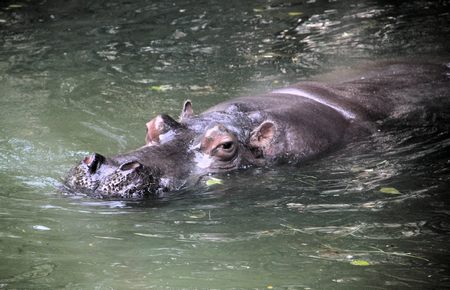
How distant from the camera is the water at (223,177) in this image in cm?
519

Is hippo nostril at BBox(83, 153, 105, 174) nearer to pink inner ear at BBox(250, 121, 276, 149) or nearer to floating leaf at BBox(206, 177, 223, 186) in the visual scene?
floating leaf at BBox(206, 177, 223, 186)

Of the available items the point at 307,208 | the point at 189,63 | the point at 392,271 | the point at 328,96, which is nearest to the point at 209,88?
the point at 189,63

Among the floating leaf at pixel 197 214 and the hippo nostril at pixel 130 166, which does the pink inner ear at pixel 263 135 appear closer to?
the floating leaf at pixel 197 214

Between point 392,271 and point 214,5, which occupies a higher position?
point 214,5

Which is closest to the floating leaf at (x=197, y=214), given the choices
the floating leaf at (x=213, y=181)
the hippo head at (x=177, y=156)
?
the hippo head at (x=177, y=156)

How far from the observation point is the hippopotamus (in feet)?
20.4

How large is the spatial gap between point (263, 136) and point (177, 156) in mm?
1001

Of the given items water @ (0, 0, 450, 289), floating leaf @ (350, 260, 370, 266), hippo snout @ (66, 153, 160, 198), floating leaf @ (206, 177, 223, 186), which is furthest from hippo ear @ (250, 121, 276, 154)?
floating leaf @ (350, 260, 370, 266)

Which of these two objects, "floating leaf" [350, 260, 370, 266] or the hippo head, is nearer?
"floating leaf" [350, 260, 370, 266]

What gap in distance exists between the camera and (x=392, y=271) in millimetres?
5039

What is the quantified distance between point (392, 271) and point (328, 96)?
3.63 meters

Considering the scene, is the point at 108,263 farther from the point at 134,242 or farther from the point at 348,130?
the point at 348,130

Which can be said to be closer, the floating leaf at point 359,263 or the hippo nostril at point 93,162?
the floating leaf at point 359,263

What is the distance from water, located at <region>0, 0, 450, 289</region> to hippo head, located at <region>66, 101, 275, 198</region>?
0.51 ft
